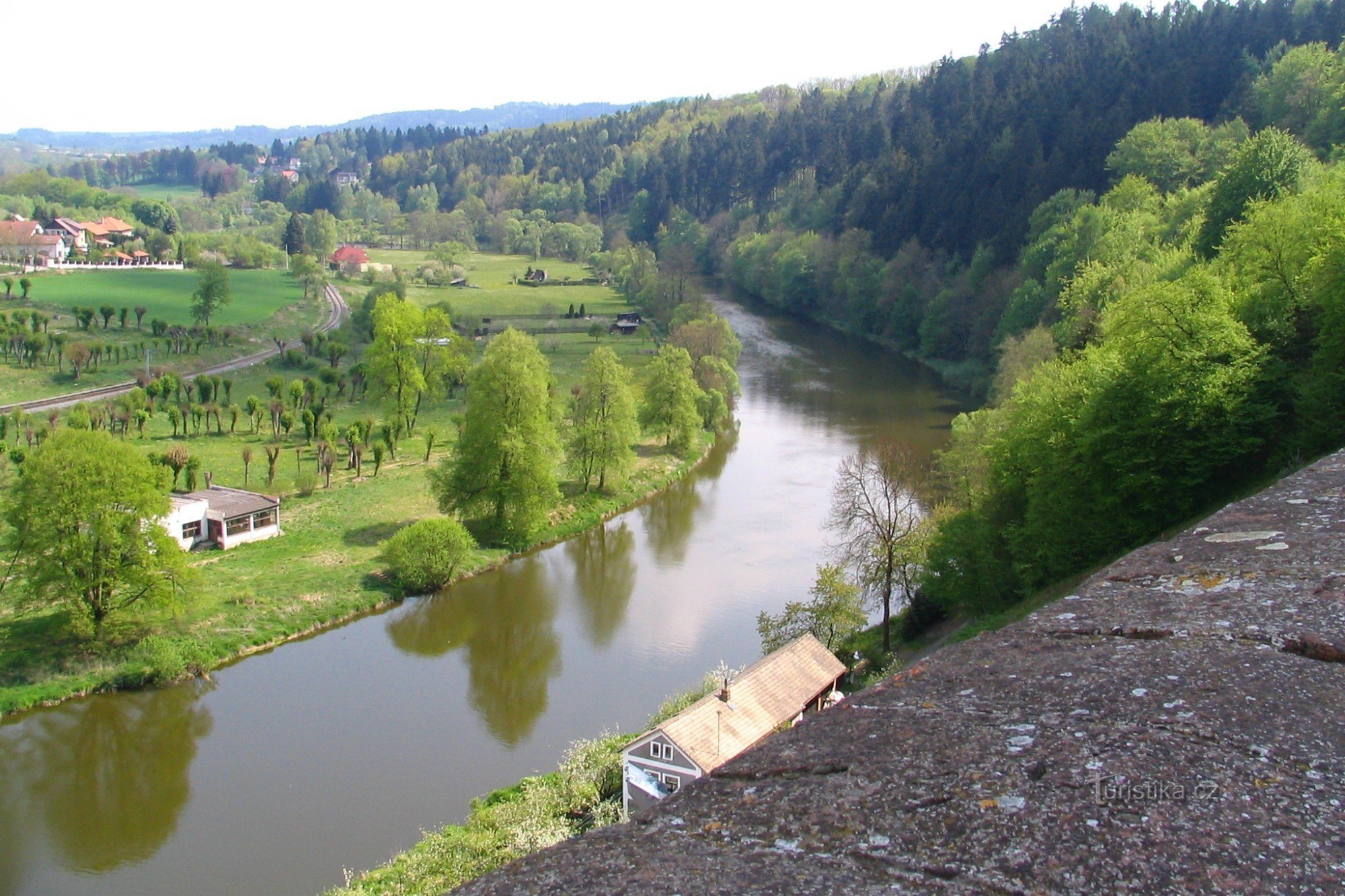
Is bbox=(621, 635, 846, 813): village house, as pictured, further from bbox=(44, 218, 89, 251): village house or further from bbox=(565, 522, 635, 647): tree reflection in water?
bbox=(44, 218, 89, 251): village house

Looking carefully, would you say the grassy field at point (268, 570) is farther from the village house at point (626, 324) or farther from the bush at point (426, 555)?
the village house at point (626, 324)

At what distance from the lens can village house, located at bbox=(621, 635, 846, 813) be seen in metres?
16.6

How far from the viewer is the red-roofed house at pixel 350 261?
99.2 meters

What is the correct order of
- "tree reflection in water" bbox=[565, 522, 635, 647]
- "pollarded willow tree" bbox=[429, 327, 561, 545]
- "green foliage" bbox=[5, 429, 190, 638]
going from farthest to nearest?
"pollarded willow tree" bbox=[429, 327, 561, 545] → "tree reflection in water" bbox=[565, 522, 635, 647] → "green foliage" bbox=[5, 429, 190, 638]

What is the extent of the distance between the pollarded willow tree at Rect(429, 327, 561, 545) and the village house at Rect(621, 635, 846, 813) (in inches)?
495

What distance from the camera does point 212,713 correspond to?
21.0 m

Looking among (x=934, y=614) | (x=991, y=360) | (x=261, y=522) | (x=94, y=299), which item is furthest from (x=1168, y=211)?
(x=94, y=299)

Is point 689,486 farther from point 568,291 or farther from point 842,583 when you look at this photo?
point 568,291

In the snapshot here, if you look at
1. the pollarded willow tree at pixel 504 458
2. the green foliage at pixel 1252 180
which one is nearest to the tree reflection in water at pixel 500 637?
the pollarded willow tree at pixel 504 458

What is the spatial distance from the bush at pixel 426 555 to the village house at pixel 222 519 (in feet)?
13.7

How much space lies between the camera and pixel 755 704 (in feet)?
60.7

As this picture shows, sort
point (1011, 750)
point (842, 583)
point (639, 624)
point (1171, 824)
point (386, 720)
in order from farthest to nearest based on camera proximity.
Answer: point (639, 624)
point (842, 583)
point (386, 720)
point (1011, 750)
point (1171, 824)

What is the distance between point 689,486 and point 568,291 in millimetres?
54221

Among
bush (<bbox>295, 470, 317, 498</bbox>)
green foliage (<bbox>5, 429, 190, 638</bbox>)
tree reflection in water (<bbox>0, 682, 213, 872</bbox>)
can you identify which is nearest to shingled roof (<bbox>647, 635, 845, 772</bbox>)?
tree reflection in water (<bbox>0, 682, 213, 872</bbox>)
